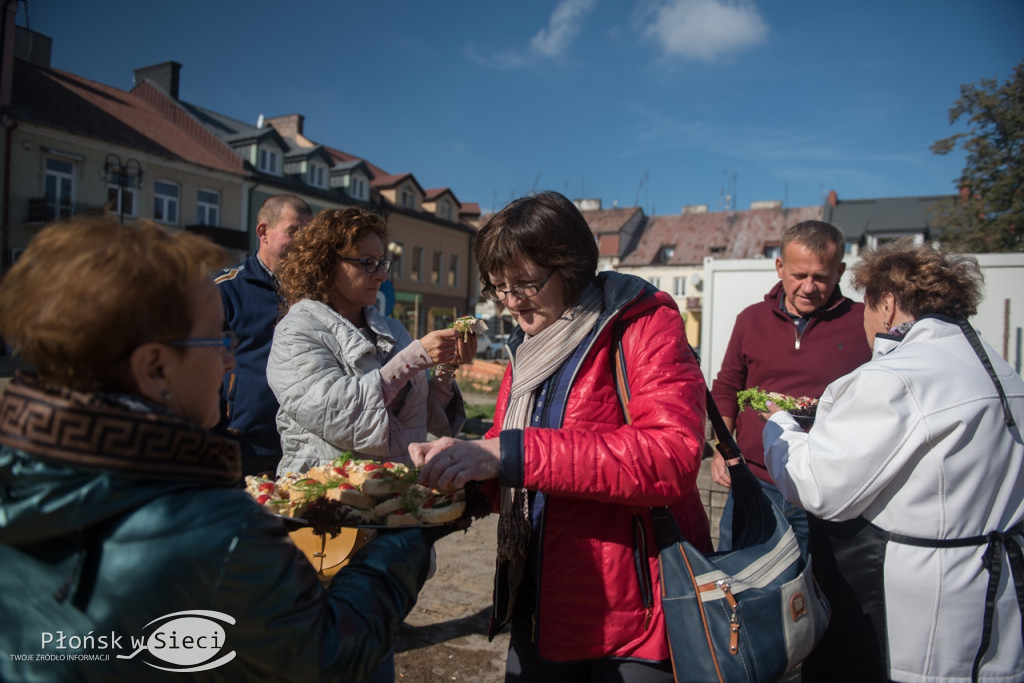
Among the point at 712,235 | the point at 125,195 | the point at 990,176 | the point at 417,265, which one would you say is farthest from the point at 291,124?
the point at 990,176

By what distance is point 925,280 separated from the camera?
229 cm

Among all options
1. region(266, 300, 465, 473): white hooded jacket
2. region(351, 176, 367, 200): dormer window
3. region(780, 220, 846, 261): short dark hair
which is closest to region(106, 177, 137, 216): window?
region(351, 176, 367, 200): dormer window

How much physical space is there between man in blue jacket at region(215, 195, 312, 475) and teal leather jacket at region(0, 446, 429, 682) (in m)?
1.87

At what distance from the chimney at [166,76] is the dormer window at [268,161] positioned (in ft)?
14.5

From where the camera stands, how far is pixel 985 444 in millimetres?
1964

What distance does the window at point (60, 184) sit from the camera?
2014 centimetres

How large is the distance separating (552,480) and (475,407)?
12.8 metres

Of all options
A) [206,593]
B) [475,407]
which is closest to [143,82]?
[475,407]

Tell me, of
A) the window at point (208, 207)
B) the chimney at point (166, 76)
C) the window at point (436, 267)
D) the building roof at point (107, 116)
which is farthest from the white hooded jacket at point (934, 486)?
the window at point (436, 267)

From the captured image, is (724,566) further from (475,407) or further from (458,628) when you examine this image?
(475,407)

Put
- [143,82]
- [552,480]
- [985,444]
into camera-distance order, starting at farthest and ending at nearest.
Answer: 1. [143,82]
2. [985,444]
3. [552,480]

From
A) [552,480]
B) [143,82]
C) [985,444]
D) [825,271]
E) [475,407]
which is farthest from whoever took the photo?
[143,82]

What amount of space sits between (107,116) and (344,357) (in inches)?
1001

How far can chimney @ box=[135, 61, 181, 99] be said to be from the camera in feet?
89.2
